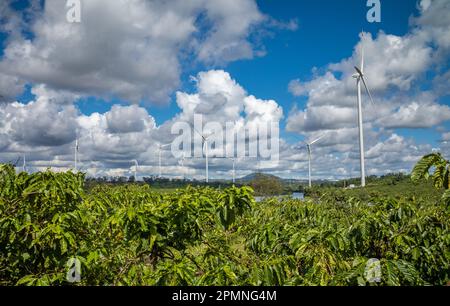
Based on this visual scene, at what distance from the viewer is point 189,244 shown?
17.7 feet

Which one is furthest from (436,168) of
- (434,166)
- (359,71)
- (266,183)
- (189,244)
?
(266,183)

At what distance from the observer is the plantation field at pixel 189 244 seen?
4.42m

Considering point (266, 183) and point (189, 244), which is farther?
point (266, 183)

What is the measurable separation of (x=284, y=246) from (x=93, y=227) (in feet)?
12.6

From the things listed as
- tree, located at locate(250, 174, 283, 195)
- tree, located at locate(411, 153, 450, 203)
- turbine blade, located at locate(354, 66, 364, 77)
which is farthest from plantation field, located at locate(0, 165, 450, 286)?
tree, located at locate(250, 174, 283, 195)

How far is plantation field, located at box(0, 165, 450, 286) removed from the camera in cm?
442

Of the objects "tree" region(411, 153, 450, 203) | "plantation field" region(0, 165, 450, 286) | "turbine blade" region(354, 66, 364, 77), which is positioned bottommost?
"plantation field" region(0, 165, 450, 286)

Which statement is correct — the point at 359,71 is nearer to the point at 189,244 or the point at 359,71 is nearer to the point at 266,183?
the point at 266,183

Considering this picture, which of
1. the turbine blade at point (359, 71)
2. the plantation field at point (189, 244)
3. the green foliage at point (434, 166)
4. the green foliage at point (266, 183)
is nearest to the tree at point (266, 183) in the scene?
the green foliage at point (266, 183)

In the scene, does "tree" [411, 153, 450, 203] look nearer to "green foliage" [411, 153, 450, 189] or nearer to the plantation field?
"green foliage" [411, 153, 450, 189]

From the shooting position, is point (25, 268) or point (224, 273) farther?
point (25, 268)

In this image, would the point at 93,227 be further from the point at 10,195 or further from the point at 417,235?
the point at 417,235
